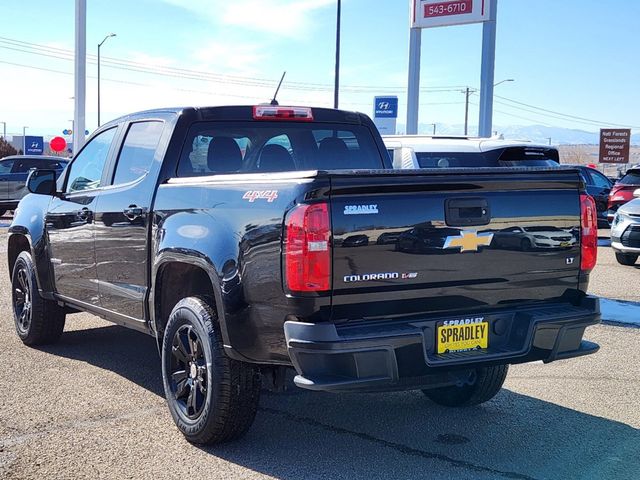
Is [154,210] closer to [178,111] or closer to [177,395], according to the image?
[178,111]

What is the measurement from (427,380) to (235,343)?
41.0 inches

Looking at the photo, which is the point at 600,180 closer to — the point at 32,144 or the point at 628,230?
the point at 628,230

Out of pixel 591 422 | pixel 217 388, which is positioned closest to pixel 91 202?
pixel 217 388

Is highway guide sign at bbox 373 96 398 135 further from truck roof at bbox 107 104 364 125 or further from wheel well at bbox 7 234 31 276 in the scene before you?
truck roof at bbox 107 104 364 125

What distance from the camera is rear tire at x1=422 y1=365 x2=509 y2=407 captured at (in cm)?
540

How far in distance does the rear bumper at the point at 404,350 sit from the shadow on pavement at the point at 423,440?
55 cm

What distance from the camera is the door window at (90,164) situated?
6.39 m

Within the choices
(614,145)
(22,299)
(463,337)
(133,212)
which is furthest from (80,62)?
(614,145)

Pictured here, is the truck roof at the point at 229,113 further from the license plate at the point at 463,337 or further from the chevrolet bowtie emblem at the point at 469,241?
the license plate at the point at 463,337

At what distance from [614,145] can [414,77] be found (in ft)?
108

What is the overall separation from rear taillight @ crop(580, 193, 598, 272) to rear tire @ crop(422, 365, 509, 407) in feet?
3.14

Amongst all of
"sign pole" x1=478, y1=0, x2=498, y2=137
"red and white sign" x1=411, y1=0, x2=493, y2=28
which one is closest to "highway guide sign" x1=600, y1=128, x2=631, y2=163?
"red and white sign" x1=411, y1=0, x2=493, y2=28

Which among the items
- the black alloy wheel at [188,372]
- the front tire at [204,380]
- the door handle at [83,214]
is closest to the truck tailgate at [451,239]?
the front tire at [204,380]

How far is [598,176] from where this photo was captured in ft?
69.9
